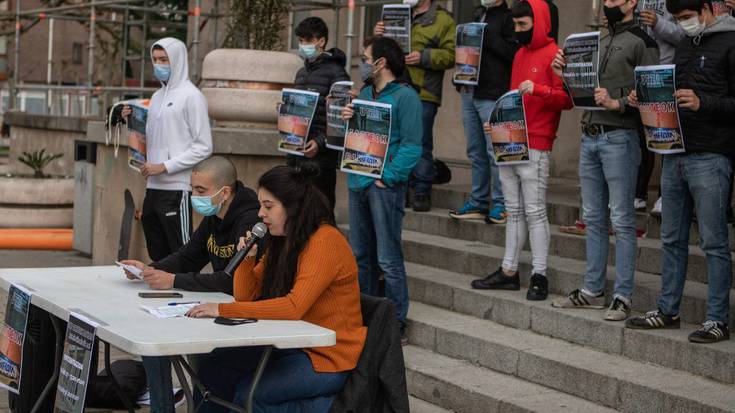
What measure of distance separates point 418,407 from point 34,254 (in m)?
6.88

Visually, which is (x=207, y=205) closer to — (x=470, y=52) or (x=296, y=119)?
(x=296, y=119)

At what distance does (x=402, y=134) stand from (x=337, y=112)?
984 millimetres

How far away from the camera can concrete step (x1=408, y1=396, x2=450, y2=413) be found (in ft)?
23.5

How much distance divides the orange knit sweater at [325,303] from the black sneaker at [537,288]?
2.48 m

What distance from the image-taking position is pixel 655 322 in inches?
274

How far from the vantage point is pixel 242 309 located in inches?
211

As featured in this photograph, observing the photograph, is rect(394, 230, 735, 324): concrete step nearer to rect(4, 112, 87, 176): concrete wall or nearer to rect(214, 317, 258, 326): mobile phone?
rect(214, 317, 258, 326): mobile phone

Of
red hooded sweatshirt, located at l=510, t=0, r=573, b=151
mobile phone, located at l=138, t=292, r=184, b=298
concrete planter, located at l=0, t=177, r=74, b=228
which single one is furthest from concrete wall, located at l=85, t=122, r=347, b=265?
mobile phone, located at l=138, t=292, r=184, b=298

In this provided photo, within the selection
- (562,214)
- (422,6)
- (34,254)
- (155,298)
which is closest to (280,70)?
(422,6)

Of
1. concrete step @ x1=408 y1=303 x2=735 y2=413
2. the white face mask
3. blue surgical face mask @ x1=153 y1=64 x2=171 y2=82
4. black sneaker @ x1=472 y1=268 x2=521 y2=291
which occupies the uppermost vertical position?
the white face mask

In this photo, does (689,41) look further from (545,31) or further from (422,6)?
(422,6)

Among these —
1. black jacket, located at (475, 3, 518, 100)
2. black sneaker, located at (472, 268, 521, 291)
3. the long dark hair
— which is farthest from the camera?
black jacket, located at (475, 3, 518, 100)

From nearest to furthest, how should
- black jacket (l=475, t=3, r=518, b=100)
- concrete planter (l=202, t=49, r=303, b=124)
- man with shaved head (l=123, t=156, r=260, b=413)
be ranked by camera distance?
1. man with shaved head (l=123, t=156, r=260, b=413)
2. black jacket (l=475, t=3, r=518, b=100)
3. concrete planter (l=202, t=49, r=303, b=124)

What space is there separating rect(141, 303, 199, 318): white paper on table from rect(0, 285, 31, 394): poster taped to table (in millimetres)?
767
